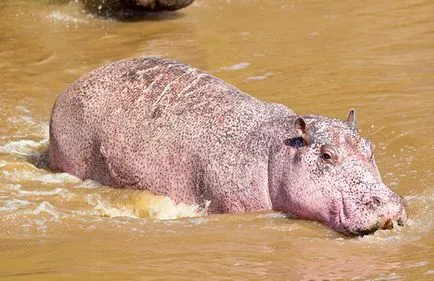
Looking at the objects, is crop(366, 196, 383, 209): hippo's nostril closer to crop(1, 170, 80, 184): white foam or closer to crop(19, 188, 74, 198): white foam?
crop(19, 188, 74, 198): white foam

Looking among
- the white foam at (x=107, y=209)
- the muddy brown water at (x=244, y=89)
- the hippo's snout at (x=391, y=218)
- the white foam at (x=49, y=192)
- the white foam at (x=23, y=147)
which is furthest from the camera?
the white foam at (x=23, y=147)

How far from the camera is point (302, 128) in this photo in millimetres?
7184

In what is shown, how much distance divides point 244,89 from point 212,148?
3.30 metres

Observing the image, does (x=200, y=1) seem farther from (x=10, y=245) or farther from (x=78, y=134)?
(x=10, y=245)

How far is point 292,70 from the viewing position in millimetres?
11406

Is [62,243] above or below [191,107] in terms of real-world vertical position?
below

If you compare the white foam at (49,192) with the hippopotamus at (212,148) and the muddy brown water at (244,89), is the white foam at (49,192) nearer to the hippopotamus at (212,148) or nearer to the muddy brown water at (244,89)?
the muddy brown water at (244,89)

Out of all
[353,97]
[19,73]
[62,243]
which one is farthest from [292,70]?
[62,243]

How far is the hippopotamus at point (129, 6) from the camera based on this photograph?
14.7m

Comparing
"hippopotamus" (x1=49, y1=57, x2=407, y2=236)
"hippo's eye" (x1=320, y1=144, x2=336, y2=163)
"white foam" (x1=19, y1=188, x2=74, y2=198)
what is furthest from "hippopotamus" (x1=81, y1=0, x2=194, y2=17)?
"hippo's eye" (x1=320, y1=144, x2=336, y2=163)

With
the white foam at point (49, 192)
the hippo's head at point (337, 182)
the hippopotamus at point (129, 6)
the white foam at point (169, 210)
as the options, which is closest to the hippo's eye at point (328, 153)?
the hippo's head at point (337, 182)

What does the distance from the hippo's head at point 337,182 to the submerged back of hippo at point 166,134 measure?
0.31 metres

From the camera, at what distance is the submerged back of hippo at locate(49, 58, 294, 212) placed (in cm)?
749

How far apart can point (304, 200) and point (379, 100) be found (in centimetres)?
319
